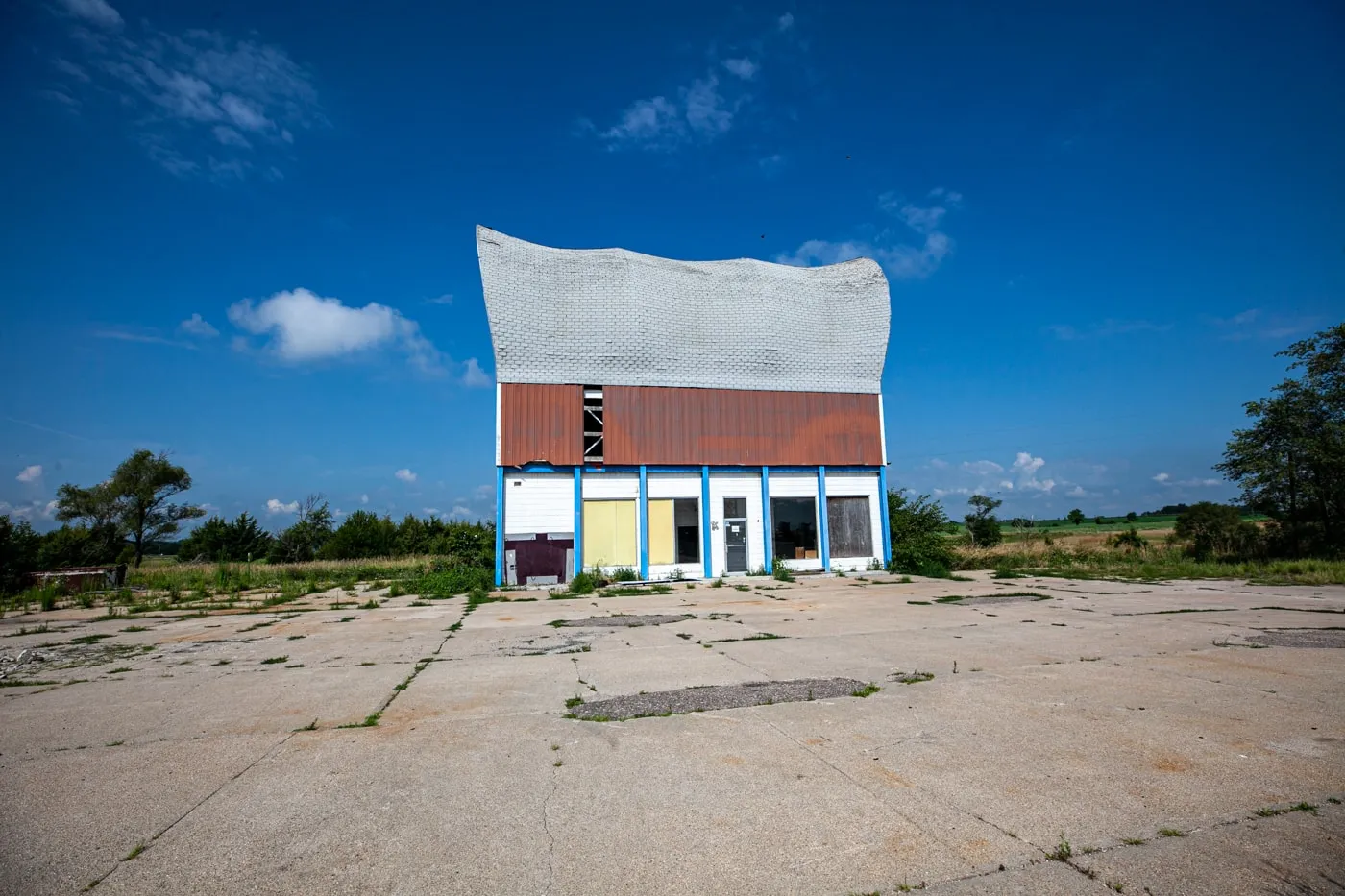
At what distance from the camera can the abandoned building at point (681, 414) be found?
24.3m

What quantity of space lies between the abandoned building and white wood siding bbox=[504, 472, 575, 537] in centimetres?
5

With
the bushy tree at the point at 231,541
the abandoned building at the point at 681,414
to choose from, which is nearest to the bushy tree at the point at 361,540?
the bushy tree at the point at 231,541

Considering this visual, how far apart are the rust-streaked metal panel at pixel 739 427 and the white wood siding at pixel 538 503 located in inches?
88.4

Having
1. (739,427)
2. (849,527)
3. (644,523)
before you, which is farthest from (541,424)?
(849,527)

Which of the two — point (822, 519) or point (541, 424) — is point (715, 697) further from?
point (822, 519)

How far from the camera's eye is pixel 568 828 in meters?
3.86

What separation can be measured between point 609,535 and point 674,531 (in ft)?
9.01

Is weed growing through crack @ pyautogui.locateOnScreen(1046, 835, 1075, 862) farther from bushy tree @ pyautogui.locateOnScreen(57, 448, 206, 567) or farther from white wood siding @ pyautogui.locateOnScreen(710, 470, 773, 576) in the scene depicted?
bushy tree @ pyautogui.locateOnScreen(57, 448, 206, 567)

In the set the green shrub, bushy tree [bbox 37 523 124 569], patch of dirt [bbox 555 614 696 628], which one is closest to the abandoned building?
the green shrub

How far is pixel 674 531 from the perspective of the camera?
25500mm

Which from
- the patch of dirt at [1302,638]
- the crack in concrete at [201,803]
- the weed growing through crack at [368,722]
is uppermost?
the patch of dirt at [1302,638]

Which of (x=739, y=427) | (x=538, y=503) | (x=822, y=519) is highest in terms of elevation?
(x=739, y=427)

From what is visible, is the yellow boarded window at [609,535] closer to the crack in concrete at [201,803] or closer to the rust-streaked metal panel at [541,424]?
the rust-streaked metal panel at [541,424]

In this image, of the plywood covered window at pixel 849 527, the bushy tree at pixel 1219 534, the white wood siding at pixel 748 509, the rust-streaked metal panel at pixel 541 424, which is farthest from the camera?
the bushy tree at pixel 1219 534
